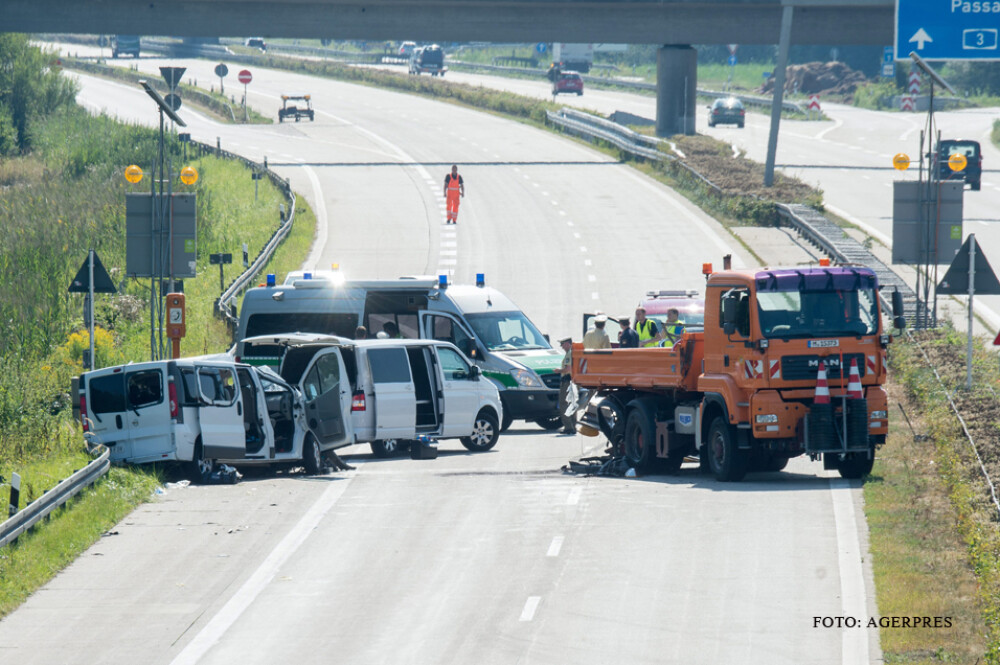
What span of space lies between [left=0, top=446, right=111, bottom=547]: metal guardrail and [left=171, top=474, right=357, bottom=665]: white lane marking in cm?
239

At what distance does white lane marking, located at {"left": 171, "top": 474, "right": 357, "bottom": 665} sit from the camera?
35.2ft

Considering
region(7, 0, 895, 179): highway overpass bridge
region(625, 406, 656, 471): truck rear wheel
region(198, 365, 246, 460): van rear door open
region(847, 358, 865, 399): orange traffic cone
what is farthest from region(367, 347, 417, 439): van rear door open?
region(7, 0, 895, 179): highway overpass bridge

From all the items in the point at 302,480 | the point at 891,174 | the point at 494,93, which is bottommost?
the point at 302,480

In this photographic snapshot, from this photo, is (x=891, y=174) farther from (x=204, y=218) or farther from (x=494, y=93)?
(x=494, y=93)

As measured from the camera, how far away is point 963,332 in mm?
29719

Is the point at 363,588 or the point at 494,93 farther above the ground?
the point at 494,93

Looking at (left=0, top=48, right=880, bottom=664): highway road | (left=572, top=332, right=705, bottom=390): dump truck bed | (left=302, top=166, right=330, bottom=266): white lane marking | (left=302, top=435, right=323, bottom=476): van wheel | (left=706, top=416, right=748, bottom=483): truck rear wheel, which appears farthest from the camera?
(left=302, top=166, right=330, bottom=266): white lane marking

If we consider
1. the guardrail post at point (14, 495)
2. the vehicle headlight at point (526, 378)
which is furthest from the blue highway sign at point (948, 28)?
the guardrail post at point (14, 495)

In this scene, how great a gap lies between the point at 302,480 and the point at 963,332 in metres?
16.1

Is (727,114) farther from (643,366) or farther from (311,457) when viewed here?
(311,457)

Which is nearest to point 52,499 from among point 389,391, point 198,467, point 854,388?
point 198,467

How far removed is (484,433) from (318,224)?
24.8 m

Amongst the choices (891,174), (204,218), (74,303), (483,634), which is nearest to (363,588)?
(483,634)

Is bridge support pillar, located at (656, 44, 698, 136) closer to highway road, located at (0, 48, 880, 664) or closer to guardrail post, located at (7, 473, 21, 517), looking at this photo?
highway road, located at (0, 48, 880, 664)
